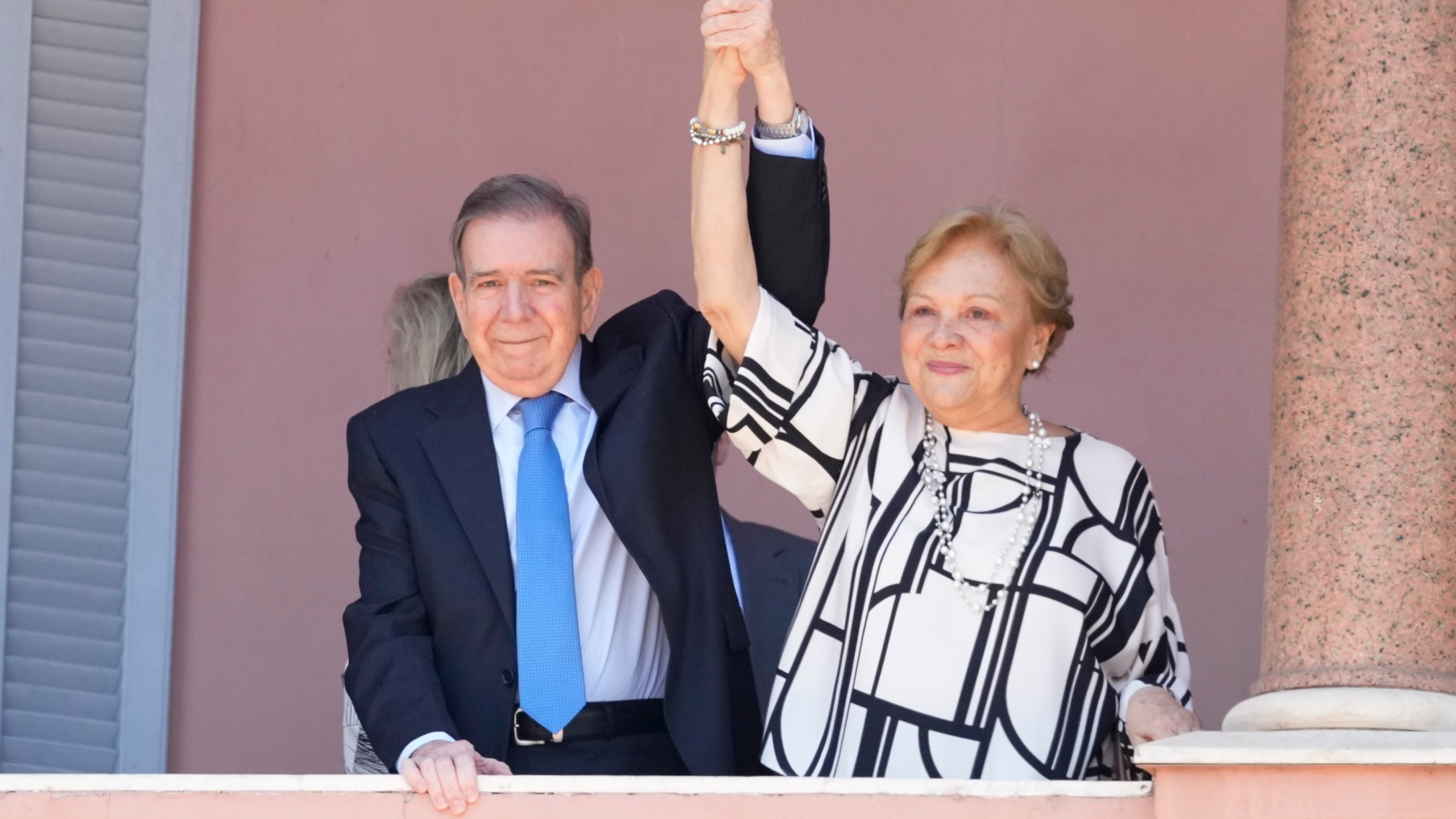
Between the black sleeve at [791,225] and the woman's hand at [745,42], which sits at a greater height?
the woman's hand at [745,42]

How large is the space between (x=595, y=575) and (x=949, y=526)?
666 millimetres

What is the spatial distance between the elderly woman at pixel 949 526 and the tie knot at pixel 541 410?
1.17 ft

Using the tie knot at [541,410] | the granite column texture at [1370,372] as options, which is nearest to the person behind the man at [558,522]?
the tie knot at [541,410]

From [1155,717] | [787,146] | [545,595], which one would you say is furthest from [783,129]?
[1155,717]

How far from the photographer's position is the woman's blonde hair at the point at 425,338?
4039 millimetres

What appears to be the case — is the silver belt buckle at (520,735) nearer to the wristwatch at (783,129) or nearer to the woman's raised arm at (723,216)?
the woman's raised arm at (723,216)

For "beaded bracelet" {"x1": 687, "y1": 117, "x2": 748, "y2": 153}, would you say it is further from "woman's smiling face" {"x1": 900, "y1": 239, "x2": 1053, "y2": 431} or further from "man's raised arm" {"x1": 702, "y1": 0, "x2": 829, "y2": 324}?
"woman's smiling face" {"x1": 900, "y1": 239, "x2": 1053, "y2": 431}

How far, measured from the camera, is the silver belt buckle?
3.23 meters

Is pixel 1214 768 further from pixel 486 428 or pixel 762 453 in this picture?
pixel 486 428

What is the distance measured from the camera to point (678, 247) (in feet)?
17.9

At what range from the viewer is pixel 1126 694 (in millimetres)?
3025

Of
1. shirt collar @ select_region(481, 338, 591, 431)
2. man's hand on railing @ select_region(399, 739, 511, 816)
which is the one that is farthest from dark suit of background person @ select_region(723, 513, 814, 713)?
man's hand on railing @ select_region(399, 739, 511, 816)

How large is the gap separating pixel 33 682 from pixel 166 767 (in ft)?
1.44

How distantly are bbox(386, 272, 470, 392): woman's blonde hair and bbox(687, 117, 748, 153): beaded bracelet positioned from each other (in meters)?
1.07
